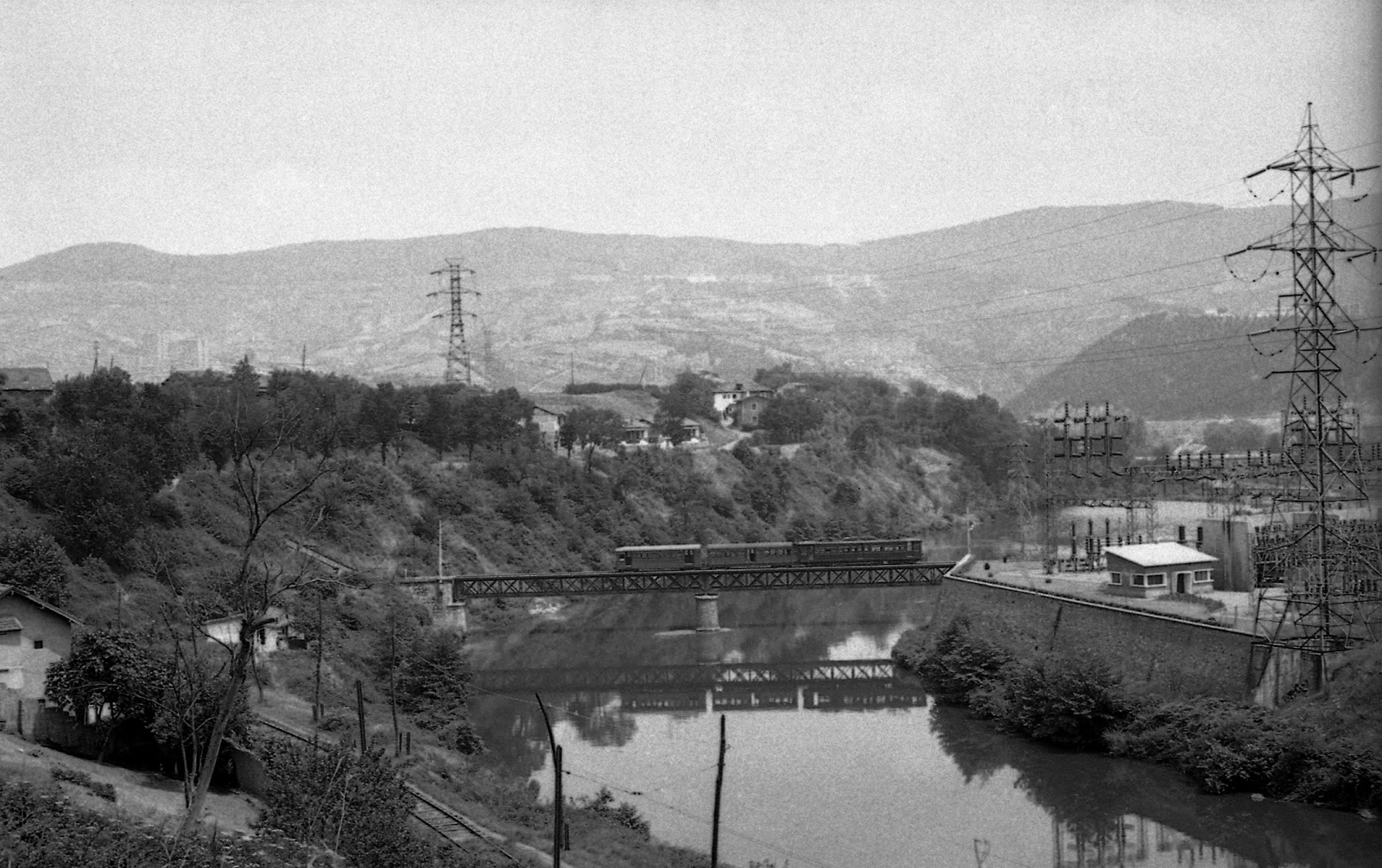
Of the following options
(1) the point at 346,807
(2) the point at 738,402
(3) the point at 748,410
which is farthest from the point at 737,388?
(1) the point at 346,807

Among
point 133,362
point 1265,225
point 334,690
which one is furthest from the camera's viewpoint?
point 1265,225

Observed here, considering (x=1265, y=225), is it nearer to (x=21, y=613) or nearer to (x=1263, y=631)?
(x=1263, y=631)

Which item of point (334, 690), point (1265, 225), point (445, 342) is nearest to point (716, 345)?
point (445, 342)

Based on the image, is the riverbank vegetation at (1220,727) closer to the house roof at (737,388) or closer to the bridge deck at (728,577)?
the bridge deck at (728,577)

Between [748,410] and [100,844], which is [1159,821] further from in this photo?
[748,410]

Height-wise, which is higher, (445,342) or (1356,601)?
(445,342)

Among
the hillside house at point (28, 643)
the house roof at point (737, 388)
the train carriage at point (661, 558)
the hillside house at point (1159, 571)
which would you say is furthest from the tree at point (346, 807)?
the house roof at point (737, 388)

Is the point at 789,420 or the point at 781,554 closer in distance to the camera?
the point at 781,554
